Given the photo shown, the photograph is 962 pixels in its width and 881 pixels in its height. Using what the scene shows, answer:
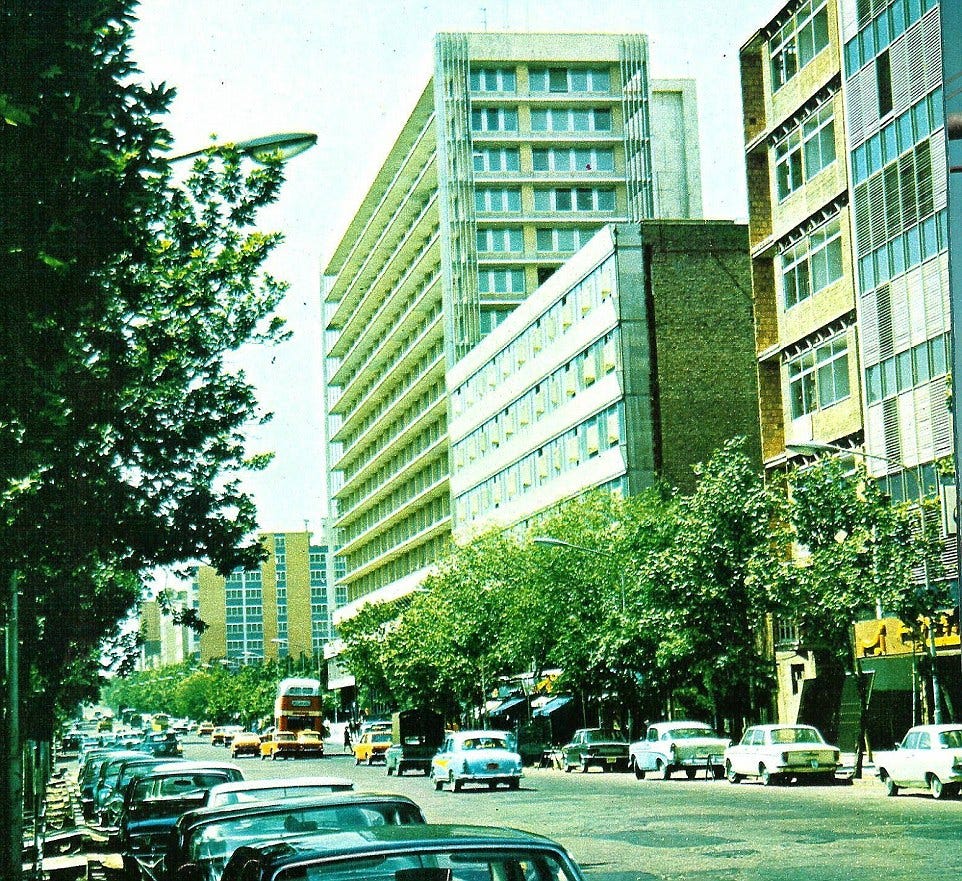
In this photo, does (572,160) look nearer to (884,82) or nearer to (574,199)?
(574,199)

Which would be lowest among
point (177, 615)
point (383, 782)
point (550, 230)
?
point (383, 782)

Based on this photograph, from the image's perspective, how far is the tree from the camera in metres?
9.62

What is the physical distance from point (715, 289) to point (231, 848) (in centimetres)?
6131

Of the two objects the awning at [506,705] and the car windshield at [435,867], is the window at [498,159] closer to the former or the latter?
the awning at [506,705]

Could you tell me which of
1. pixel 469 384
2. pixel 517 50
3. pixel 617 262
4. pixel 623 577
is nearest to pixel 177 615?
pixel 623 577

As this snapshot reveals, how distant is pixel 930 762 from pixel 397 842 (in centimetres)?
2578

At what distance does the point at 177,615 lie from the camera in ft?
83.9

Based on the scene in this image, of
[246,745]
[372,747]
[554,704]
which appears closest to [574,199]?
[554,704]

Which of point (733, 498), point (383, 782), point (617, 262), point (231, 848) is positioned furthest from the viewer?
point (617, 262)

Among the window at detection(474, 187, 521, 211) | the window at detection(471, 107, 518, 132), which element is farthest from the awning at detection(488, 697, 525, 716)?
the window at detection(471, 107, 518, 132)

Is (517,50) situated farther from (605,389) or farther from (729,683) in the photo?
(729,683)

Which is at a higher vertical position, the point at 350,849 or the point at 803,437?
the point at 803,437

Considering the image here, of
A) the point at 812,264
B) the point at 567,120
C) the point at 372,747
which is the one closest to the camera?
the point at 812,264

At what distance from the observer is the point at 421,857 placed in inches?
249
